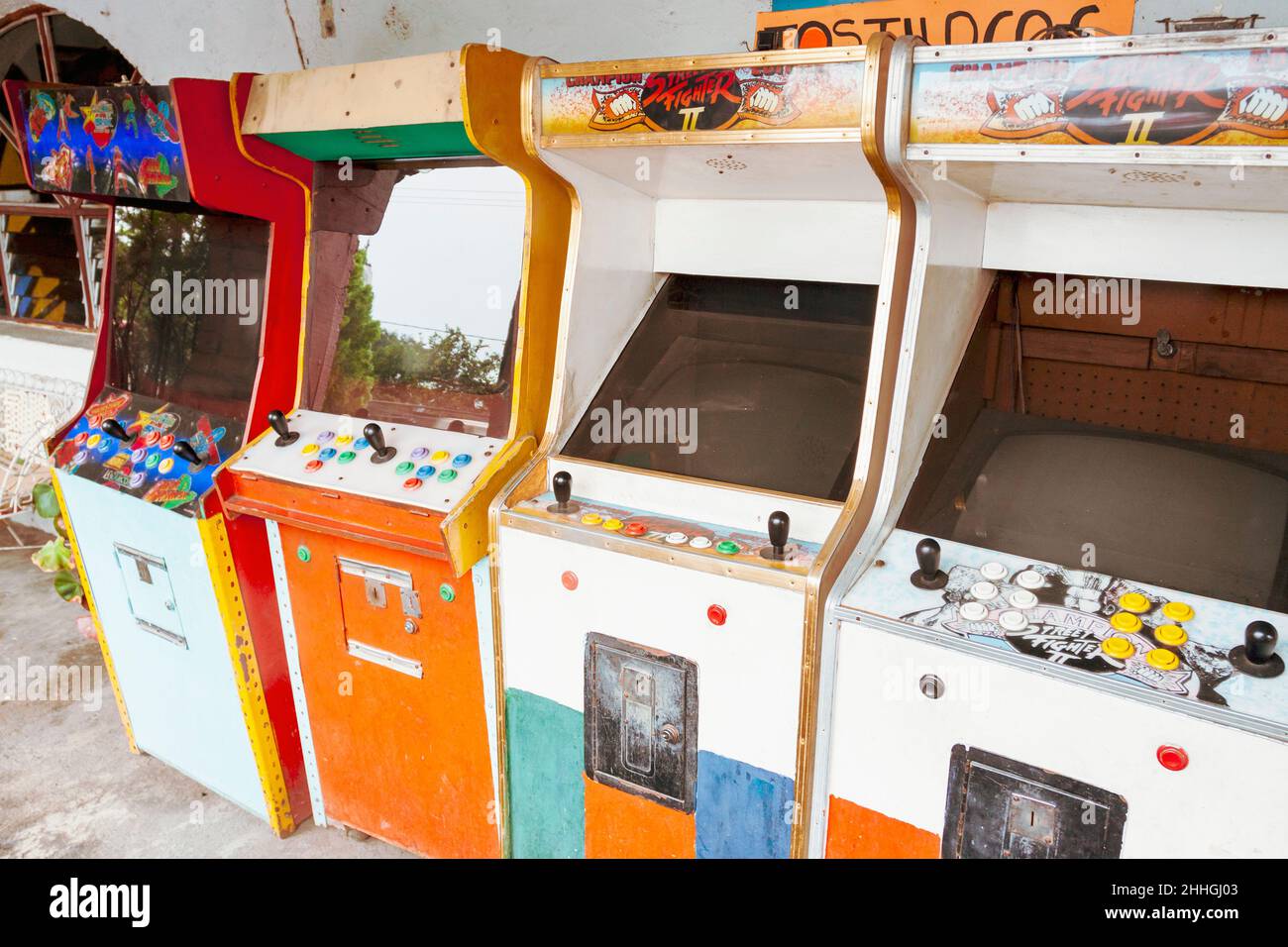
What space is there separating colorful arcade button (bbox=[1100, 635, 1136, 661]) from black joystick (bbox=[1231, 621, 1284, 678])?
0.43 feet

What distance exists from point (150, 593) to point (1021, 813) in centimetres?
234

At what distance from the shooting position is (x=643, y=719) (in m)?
1.82

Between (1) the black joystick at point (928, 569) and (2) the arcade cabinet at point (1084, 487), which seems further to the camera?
(1) the black joystick at point (928, 569)

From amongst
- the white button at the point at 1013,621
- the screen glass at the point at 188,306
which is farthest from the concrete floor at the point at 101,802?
the white button at the point at 1013,621

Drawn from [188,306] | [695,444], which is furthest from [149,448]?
[695,444]

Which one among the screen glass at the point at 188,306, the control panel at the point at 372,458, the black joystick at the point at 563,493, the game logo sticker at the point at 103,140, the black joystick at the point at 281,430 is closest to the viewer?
the black joystick at the point at 563,493

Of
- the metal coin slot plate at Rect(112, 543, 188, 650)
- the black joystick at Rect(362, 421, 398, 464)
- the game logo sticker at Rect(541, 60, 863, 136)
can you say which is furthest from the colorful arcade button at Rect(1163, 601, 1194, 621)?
the metal coin slot plate at Rect(112, 543, 188, 650)

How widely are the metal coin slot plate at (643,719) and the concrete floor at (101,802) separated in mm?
1060

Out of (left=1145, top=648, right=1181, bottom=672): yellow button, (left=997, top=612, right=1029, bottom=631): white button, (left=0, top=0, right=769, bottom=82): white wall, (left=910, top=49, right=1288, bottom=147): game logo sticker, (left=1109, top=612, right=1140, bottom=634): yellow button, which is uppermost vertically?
(left=0, top=0, right=769, bottom=82): white wall

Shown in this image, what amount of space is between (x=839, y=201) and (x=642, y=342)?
0.54 meters

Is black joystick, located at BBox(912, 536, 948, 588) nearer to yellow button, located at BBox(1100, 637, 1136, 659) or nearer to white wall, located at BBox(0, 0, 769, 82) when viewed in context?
yellow button, located at BBox(1100, 637, 1136, 659)

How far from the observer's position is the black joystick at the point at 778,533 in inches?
61.8

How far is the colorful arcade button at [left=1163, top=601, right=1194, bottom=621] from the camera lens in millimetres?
1395

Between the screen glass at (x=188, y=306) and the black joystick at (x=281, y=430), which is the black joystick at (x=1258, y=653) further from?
the screen glass at (x=188, y=306)
